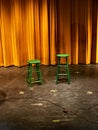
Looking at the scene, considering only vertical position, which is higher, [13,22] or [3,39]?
[13,22]

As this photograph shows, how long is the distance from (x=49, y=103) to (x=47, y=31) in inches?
118

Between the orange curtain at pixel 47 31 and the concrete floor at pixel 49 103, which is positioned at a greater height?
the orange curtain at pixel 47 31

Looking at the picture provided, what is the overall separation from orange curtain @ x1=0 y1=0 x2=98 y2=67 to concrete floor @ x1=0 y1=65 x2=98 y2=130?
0.93m

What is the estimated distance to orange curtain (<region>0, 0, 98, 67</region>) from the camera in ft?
22.1

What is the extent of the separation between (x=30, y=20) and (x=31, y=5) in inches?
15.5

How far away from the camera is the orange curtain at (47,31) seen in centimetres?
674

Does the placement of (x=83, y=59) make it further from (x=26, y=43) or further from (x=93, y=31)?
(x=26, y=43)

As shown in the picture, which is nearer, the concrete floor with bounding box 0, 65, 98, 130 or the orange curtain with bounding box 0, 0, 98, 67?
the concrete floor with bounding box 0, 65, 98, 130

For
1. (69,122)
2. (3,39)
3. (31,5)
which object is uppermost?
(31,5)

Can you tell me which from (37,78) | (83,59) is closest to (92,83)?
(37,78)

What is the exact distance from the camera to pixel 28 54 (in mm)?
7020

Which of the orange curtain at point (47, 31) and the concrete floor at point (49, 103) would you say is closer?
the concrete floor at point (49, 103)

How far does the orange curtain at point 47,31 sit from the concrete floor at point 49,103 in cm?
93

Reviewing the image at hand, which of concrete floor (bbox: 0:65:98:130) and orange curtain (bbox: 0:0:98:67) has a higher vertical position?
orange curtain (bbox: 0:0:98:67)
